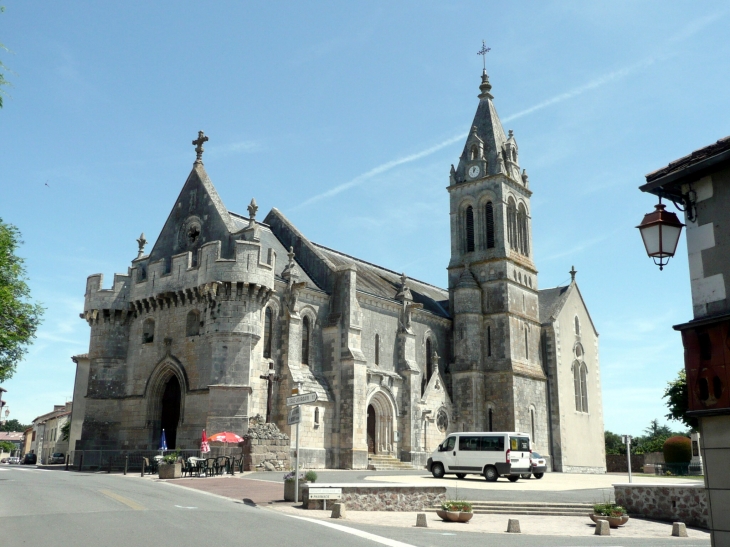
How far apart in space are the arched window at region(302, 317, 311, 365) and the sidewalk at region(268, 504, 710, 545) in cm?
1849

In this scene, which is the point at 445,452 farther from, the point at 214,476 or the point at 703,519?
the point at 703,519

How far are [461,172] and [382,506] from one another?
117 feet

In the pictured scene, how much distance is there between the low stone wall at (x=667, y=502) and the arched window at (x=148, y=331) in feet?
83.4

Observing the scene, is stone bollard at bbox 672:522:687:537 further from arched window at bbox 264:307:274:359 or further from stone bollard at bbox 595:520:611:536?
arched window at bbox 264:307:274:359

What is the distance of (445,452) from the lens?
97.2 feet

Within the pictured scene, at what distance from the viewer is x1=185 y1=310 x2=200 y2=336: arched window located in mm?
34312

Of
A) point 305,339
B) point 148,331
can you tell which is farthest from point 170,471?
point 148,331

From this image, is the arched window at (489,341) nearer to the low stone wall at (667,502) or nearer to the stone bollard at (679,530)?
the low stone wall at (667,502)

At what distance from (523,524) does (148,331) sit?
25538 millimetres

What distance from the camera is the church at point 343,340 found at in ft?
108

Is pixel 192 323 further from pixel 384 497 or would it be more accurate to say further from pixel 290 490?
pixel 384 497

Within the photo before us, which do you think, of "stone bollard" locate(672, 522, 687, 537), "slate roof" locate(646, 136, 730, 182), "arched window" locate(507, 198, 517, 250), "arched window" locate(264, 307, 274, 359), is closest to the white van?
"arched window" locate(264, 307, 274, 359)

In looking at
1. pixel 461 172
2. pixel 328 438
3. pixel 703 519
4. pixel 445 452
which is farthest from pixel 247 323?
pixel 461 172

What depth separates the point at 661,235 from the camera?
8.72 metres
